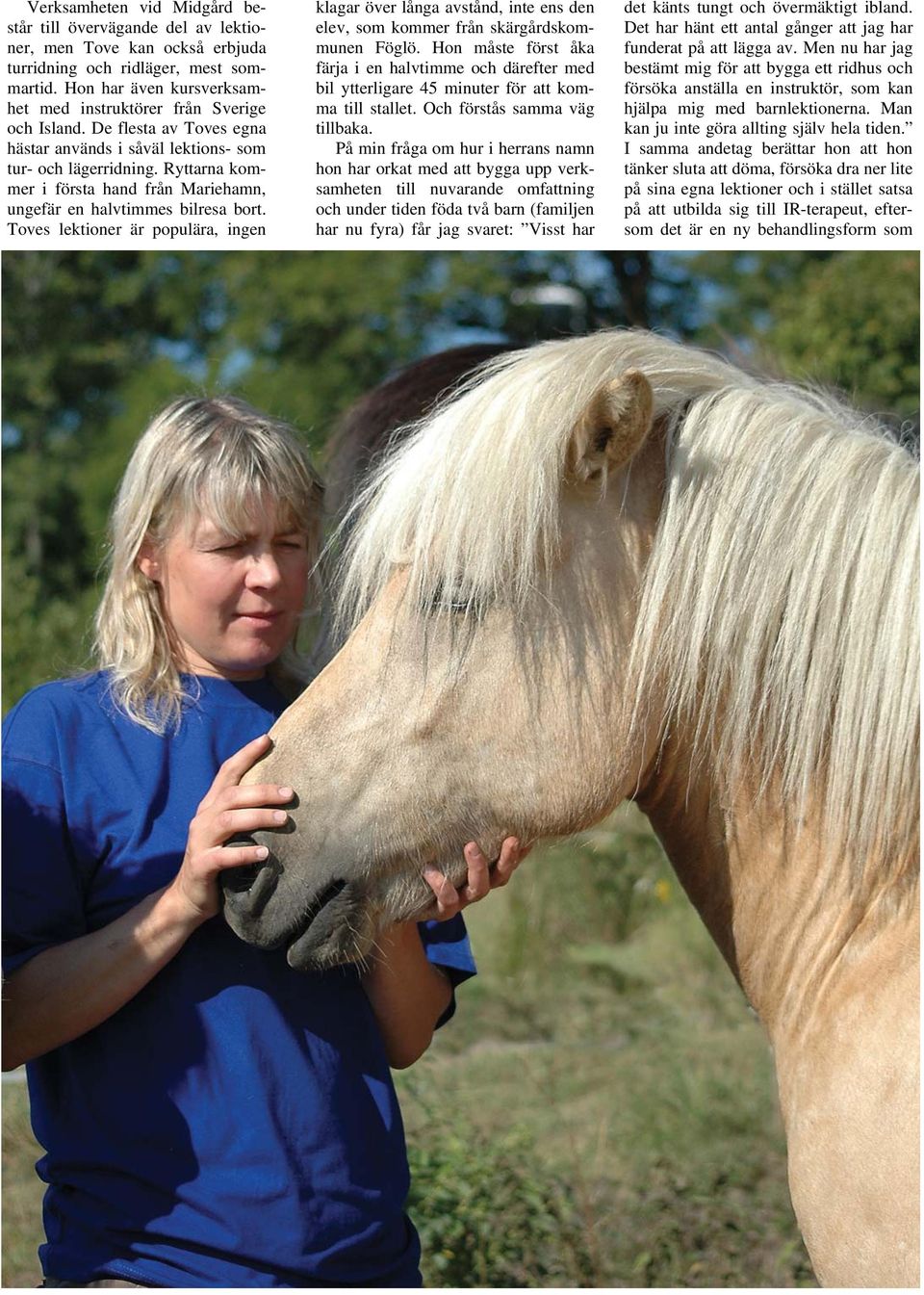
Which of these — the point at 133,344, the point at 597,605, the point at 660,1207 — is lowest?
the point at 660,1207

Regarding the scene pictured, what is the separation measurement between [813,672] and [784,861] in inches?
13.1

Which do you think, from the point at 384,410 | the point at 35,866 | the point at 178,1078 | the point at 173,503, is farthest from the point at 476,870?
the point at 384,410

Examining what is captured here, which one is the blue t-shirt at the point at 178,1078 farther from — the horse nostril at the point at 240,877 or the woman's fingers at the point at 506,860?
the woman's fingers at the point at 506,860

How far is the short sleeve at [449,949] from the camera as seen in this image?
91.8 inches

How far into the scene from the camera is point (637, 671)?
6.54 ft

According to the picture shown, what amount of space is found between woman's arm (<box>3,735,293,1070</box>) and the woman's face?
1.20ft

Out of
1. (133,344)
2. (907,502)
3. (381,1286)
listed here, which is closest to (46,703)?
(381,1286)

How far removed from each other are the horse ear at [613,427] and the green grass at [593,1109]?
0.79 m

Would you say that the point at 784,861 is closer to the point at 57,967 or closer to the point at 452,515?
the point at 452,515

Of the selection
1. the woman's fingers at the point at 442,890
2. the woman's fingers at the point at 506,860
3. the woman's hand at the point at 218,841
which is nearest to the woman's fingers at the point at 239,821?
the woman's hand at the point at 218,841
